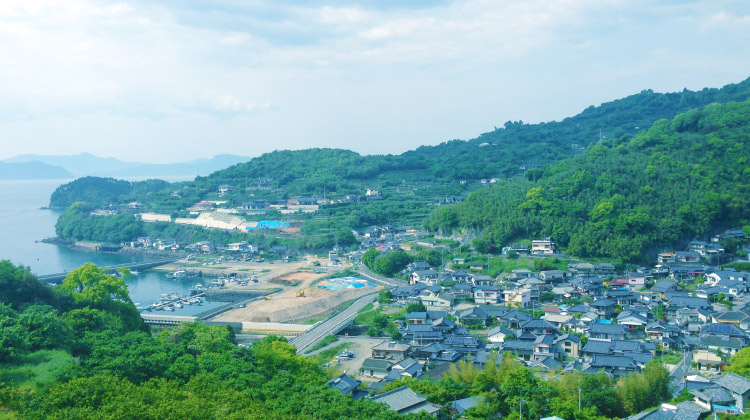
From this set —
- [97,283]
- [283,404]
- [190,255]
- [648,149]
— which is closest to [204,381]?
[283,404]

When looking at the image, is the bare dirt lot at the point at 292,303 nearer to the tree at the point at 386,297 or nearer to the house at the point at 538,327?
the tree at the point at 386,297

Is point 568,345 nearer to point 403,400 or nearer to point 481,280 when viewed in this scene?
point 403,400

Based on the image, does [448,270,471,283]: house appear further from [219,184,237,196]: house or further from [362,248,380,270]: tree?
[219,184,237,196]: house

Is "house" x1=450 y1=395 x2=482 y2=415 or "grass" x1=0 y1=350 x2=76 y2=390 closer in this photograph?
"grass" x1=0 y1=350 x2=76 y2=390

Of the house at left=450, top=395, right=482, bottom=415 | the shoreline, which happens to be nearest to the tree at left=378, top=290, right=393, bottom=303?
the house at left=450, top=395, right=482, bottom=415

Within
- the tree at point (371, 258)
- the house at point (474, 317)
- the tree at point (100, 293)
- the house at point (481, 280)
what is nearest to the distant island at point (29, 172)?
the tree at point (371, 258)

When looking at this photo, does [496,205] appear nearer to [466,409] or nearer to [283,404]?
[466,409]
